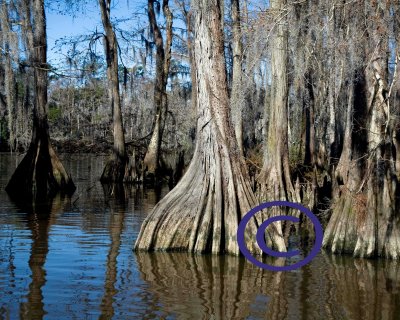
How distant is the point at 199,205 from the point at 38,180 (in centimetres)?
909

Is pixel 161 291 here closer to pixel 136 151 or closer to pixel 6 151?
pixel 136 151

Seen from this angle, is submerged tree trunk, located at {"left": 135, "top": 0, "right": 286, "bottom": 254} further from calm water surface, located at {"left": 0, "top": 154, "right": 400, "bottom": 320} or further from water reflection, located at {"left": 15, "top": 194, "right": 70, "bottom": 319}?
water reflection, located at {"left": 15, "top": 194, "right": 70, "bottom": 319}

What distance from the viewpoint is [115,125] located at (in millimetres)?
21484

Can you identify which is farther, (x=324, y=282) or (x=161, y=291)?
(x=324, y=282)

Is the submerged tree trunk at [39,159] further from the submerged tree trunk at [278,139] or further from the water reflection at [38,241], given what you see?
the submerged tree trunk at [278,139]

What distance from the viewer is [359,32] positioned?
7645 millimetres

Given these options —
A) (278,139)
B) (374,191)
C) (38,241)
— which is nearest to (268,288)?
(374,191)

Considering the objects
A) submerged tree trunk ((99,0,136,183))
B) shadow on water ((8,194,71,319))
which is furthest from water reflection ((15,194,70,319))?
submerged tree trunk ((99,0,136,183))

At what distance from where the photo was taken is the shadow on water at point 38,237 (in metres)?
5.17

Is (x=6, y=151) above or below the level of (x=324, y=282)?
above

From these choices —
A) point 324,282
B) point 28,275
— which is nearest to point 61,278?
point 28,275

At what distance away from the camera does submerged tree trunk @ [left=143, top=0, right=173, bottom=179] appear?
21312 millimetres

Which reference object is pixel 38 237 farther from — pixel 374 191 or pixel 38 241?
pixel 374 191

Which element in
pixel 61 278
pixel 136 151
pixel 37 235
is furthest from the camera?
pixel 136 151
